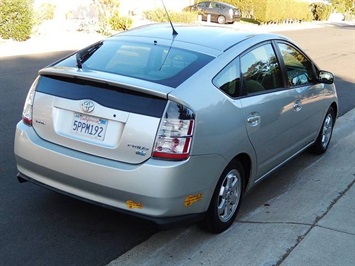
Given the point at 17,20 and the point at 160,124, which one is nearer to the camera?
the point at 160,124

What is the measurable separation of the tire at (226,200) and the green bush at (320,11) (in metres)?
47.5

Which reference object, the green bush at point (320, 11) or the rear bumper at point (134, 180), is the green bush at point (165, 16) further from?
the green bush at point (320, 11)

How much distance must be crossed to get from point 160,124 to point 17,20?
1504cm

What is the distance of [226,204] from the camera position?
384cm

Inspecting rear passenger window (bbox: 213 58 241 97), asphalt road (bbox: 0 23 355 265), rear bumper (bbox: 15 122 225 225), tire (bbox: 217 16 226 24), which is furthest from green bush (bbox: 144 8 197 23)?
rear bumper (bbox: 15 122 225 225)

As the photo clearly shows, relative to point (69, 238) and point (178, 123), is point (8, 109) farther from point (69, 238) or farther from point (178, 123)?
point (178, 123)

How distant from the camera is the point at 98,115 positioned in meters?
3.30

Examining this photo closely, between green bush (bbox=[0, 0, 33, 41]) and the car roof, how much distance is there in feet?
41.9

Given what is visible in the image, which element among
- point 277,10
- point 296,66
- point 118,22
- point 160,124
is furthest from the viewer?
point 277,10

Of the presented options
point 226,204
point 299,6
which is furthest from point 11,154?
point 299,6

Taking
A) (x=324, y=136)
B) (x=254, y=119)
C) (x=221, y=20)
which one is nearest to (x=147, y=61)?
(x=254, y=119)

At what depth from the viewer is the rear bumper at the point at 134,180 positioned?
317 centimetres

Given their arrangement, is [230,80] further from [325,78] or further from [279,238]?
[325,78]

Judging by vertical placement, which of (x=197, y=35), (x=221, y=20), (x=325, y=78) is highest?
(x=197, y=35)
